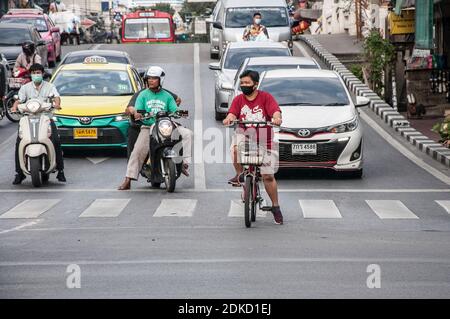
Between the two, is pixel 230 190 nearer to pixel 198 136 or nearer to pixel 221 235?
pixel 221 235

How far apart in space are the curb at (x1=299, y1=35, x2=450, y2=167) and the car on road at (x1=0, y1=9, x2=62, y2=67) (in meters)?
8.99

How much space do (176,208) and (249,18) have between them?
23.0m

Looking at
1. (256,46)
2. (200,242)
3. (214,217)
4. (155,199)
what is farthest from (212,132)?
(200,242)

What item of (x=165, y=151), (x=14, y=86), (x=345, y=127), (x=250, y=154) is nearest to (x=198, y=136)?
(x=14, y=86)

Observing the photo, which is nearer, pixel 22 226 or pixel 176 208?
pixel 22 226

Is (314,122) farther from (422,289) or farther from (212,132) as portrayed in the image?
(422,289)

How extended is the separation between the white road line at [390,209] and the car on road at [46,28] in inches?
1038

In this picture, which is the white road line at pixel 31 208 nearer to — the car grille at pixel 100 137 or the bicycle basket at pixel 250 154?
the bicycle basket at pixel 250 154

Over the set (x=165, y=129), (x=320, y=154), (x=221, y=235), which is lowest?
(x=221, y=235)

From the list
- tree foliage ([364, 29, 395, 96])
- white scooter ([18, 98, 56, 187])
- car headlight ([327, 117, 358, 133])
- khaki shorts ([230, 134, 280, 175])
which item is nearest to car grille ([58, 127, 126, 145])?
white scooter ([18, 98, 56, 187])

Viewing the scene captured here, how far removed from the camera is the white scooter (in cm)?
1947

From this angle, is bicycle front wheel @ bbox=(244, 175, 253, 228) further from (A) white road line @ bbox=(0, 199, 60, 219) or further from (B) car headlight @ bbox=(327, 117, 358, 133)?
(B) car headlight @ bbox=(327, 117, 358, 133)

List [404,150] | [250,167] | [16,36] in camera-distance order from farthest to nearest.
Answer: [16,36], [404,150], [250,167]

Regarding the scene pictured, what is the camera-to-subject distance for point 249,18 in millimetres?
39344
